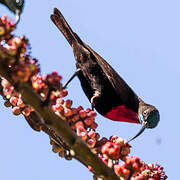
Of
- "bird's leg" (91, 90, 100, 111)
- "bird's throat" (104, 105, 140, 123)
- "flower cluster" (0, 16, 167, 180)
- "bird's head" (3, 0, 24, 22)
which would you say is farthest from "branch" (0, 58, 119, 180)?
"bird's throat" (104, 105, 140, 123)

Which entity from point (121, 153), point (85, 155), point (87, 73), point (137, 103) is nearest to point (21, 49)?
point (85, 155)

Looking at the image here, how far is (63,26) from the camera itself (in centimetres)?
530

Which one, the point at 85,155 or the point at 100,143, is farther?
the point at 100,143

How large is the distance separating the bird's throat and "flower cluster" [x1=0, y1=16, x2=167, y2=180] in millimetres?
2050

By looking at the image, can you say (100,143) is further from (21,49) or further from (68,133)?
(21,49)

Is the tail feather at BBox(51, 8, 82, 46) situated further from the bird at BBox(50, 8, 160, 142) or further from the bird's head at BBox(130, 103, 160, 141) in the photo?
the bird's head at BBox(130, 103, 160, 141)

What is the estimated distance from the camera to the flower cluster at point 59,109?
190 centimetres

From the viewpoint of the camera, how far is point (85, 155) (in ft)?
7.43

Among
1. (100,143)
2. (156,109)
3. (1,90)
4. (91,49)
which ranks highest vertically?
(91,49)

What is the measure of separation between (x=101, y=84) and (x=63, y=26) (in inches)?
39.5

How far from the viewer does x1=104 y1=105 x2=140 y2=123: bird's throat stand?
17.8ft

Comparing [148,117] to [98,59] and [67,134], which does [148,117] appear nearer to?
[98,59]

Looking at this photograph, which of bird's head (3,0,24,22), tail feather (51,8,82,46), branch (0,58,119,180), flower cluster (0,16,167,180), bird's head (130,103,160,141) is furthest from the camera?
bird's head (130,103,160,141)

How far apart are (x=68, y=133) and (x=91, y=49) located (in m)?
3.29
